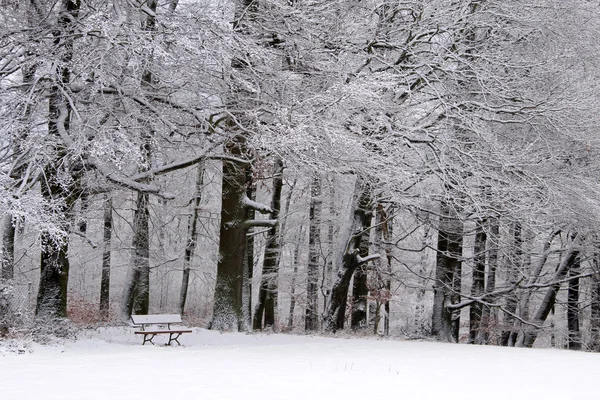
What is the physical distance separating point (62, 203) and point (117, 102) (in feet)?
9.34

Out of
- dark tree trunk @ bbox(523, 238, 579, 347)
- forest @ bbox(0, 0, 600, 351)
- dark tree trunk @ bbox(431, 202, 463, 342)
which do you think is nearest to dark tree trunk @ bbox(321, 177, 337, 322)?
forest @ bbox(0, 0, 600, 351)

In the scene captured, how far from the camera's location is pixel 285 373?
8727 millimetres

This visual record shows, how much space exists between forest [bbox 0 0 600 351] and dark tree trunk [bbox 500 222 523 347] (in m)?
0.13

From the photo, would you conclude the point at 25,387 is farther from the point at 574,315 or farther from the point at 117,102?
the point at 574,315

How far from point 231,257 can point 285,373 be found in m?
7.60

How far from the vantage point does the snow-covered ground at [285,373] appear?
7.13 m

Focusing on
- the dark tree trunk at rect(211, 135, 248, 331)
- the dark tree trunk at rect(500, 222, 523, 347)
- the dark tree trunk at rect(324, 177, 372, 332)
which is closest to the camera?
the dark tree trunk at rect(211, 135, 248, 331)

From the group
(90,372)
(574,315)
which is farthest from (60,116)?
(574,315)

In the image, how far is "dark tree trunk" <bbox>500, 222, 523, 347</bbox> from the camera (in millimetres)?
18578

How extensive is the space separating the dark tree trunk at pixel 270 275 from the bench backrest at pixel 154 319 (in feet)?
24.9

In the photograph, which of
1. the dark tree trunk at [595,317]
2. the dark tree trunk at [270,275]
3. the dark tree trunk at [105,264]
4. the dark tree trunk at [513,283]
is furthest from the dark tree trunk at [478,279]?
the dark tree trunk at [105,264]

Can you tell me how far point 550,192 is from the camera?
1460 centimetres

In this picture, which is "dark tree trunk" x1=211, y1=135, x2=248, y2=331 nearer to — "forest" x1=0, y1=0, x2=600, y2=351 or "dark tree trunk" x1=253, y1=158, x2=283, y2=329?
"forest" x1=0, y1=0, x2=600, y2=351

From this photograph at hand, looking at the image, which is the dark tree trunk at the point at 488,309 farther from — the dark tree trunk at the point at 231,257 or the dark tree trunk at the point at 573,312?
the dark tree trunk at the point at 231,257
